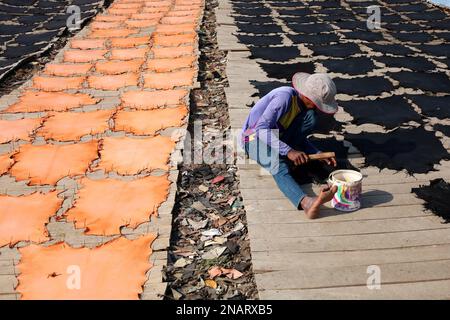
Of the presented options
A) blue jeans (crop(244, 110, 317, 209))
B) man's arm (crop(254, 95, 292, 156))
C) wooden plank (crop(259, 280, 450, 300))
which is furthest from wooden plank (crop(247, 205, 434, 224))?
wooden plank (crop(259, 280, 450, 300))

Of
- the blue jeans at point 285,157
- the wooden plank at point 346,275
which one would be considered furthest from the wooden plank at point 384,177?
the wooden plank at point 346,275

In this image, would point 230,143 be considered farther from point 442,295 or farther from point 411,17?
point 411,17

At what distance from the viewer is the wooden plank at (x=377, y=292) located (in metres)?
2.64

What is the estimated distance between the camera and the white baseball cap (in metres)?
3.43

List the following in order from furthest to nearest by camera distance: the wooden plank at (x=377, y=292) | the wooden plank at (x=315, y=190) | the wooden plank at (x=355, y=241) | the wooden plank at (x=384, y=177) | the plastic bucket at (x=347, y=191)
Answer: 1. the wooden plank at (x=384, y=177)
2. the wooden plank at (x=315, y=190)
3. the plastic bucket at (x=347, y=191)
4. the wooden plank at (x=355, y=241)
5. the wooden plank at (x=377, y=292)

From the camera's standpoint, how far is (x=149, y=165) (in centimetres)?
421

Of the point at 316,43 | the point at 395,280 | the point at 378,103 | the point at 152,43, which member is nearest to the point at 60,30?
the point at 152,43

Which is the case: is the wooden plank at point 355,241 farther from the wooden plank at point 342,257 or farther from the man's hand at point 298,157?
the man's hand at point 298,157

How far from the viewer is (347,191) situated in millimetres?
3361

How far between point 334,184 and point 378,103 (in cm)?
250

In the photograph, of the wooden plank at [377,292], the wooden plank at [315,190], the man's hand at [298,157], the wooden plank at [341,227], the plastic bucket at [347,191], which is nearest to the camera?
the wooden plank at [377,292]

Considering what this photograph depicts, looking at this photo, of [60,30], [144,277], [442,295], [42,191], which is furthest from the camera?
[60,30]

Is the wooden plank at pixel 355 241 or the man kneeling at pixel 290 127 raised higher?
the man kneeling at pixel 290 127

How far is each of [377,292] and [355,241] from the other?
0.51 m
